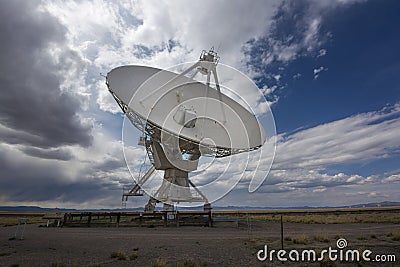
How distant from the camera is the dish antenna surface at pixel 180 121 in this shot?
21859mm

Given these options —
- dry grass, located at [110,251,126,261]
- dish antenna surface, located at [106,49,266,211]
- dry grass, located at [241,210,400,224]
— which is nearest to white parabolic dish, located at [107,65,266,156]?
dish antenna surface, located at [106,49,266,211]

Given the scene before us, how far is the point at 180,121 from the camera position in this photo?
23.1 meters

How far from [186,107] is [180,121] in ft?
7.89

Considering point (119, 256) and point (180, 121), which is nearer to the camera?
point (119, 256)

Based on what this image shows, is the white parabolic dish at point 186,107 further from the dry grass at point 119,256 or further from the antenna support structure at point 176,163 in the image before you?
the dry grass at point 119,256

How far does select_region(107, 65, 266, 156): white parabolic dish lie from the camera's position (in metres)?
21.7

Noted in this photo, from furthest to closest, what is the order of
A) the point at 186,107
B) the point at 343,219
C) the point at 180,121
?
the point at 343,219 < the point at 186,107 < the point at 180,121

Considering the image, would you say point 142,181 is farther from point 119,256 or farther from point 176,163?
point 119,256

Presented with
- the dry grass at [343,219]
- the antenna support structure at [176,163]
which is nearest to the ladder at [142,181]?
the antenna support structure at [176,163]

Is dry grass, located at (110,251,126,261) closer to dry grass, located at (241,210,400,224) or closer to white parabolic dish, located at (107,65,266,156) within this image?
white parabolic dish, located at (107,65,266,156)

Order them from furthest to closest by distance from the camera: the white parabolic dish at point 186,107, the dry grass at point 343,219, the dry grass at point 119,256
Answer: the dry grass at point 343,219, the white parabolic dish at point 186,107, the dry grass at point 119,256

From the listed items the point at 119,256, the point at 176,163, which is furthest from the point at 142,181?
the point at 119,256

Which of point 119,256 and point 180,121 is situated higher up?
point 180,121

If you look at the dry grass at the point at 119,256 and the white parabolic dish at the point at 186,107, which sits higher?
the white parabolic dish at the point at 186,107
